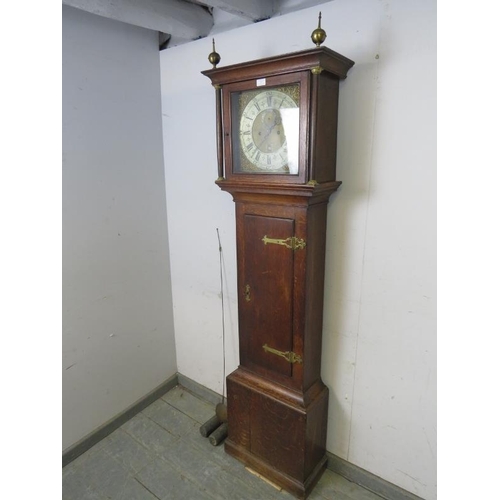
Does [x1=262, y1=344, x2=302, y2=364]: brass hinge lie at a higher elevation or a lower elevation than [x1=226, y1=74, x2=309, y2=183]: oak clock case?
lower

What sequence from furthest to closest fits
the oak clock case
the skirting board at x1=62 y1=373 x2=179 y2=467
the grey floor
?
the skirting board at x1=62 y1=373 x2=179 y2=467 → the grey floor → the oak clock case

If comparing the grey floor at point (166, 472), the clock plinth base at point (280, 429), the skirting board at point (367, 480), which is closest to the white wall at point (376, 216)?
the skirting board at point (367, 480)

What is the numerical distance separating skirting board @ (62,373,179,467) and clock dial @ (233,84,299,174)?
5.07 feet

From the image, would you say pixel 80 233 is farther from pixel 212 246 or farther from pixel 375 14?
pixel 375 14

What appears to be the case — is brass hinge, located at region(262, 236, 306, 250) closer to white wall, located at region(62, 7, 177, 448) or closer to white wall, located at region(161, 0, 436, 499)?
white wall, located at region(161, 0, 436, 499)

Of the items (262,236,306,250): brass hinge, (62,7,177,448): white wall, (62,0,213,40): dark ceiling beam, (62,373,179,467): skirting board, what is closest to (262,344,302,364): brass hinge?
(262,236,306,250): brass hinge

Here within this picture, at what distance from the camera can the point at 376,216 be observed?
1378 millimetres

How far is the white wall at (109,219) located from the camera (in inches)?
64.4

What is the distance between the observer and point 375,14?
4.06 feet

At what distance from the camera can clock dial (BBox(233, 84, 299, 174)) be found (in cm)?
124

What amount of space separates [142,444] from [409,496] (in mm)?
1289

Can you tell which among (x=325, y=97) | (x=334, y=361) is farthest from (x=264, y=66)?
(x=334, y=361)

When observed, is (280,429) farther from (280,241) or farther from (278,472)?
(280,241)

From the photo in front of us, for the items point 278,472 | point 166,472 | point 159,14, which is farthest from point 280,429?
point 159,14
